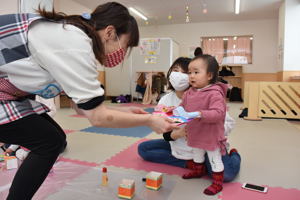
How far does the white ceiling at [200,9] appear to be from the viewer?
6074mm

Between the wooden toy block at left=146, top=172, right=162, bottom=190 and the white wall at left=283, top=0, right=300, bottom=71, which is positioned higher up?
the white wall at left=283, top=0, right=300, bottom=71

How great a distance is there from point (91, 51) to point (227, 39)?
26.4ft

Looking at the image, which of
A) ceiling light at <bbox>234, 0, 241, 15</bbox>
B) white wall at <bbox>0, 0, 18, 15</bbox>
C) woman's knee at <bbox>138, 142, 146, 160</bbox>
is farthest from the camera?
ceiling light at <bbox>234, 0, 241, 15</bbox>

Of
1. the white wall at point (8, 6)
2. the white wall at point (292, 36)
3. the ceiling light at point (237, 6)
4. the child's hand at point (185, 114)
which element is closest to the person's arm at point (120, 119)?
the child's hand at point (185, 114)

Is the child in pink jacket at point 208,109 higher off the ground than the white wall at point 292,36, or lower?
lower

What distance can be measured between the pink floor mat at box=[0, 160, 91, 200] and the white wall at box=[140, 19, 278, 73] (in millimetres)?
7051

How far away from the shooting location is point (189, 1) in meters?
5.96

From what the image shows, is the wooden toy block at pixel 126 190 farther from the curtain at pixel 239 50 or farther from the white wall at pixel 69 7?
the curtain at pixel 239 50

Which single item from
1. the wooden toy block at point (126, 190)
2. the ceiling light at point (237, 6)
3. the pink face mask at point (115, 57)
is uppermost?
the ceiling light at point (237, 6)

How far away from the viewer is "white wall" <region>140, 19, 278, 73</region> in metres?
7.66

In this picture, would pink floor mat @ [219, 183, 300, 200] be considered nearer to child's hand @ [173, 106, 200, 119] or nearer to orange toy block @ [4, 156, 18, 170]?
child's hand @ [173, 106, 200, 119]

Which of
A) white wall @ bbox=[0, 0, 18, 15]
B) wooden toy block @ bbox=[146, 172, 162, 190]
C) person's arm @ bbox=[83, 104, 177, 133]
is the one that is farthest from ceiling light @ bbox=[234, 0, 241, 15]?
person's arm @ bbox=[83, 104, 177, 133]

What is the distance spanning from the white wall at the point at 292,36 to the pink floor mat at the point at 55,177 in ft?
17.7

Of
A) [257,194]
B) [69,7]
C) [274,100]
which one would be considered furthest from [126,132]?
[69,7]
